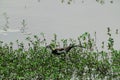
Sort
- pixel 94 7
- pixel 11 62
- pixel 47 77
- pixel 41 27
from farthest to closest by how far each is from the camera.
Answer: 1. pixel 94 7
2. pixel 41 27
3. pixel 11 62
4. pixel 47 77

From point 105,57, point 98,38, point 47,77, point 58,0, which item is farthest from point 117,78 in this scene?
point 58,0

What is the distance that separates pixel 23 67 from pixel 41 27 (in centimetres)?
602

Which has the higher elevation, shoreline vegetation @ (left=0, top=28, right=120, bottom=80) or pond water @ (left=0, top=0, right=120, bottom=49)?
pond water @ (left=0, top=0, right=120, bottom=49)

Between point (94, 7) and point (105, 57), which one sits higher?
point (94, 7)

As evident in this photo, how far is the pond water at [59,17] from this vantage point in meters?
16.8

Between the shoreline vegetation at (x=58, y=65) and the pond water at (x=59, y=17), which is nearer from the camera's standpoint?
the shoreline vegetation at (x=58, y=65)

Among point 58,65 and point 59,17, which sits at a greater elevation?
point 59,17

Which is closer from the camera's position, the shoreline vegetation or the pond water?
the shoreline vegetation

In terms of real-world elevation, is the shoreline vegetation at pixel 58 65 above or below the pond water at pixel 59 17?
below

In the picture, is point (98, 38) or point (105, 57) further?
point (98, 38)

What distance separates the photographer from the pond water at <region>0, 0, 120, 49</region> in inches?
662

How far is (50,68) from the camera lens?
11719mm

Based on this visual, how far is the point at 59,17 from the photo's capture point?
18.9 metres

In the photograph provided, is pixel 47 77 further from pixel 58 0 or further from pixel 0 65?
pixel 58 0
